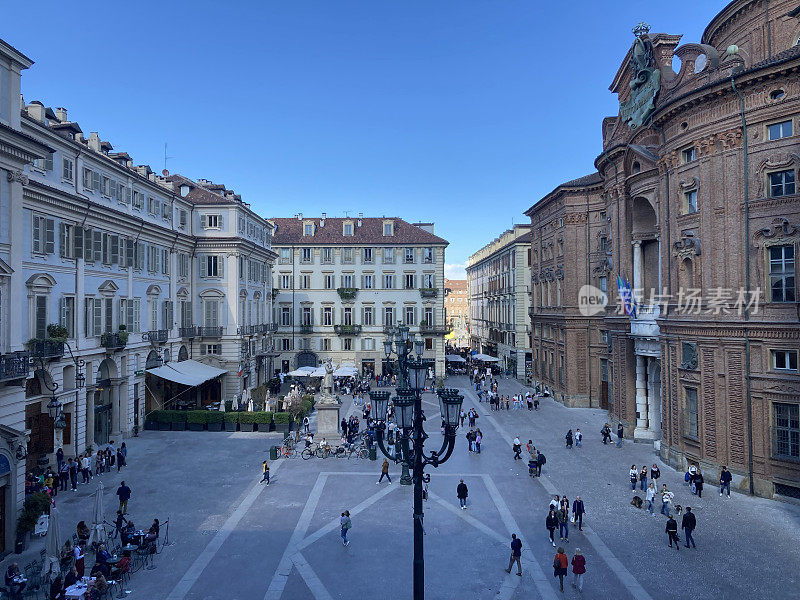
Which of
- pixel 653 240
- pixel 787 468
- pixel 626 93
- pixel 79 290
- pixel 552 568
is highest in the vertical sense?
pixel 626 93

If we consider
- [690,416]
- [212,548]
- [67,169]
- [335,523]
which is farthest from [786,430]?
[67,169]

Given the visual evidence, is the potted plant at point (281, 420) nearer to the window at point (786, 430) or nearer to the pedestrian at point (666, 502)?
the pedestrian at point (666, 502)

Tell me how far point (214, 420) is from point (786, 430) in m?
32.3

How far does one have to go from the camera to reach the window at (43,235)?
2550 centimetres

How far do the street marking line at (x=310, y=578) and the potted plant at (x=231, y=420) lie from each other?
20.5 meters

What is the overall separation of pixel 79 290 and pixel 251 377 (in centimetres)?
2350

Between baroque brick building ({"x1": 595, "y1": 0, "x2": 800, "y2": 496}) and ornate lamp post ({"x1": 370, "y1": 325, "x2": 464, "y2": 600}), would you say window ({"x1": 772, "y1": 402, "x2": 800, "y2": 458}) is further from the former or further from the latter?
ornate lamp post ({"x1": 370, "y1": 325, "x2": 464, "y2": 600})

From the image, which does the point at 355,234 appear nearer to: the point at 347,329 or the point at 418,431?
the point at 347,329

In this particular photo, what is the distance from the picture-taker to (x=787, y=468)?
22.3 metres

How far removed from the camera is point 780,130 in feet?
74.8

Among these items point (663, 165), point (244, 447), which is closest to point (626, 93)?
point (663, 165)

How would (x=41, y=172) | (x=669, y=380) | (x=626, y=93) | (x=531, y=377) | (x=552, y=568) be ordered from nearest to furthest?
(x=552, y=568), (x=41, y=172), (x=669, y=380), (x=626, y=93), (x=531, y=377)

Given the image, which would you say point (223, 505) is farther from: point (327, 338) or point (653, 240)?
point (327, 338)

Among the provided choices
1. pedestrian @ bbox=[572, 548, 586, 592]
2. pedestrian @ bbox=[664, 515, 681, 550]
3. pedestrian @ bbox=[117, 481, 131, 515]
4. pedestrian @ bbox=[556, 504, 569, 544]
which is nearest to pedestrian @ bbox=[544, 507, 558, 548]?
pedestrian @ bbox=[556, 504, 569, 544]
